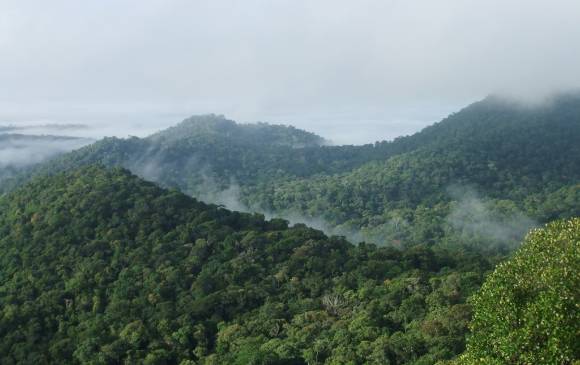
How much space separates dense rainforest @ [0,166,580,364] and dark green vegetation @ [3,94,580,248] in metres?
37.3

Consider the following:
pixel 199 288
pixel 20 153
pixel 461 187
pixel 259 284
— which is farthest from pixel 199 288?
pixel 20 153

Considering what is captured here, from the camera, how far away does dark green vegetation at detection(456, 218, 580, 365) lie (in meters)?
16.7

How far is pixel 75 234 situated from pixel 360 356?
29068 mm

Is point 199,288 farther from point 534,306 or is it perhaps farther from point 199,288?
point 534,306

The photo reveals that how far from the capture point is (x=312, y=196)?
117625 mm

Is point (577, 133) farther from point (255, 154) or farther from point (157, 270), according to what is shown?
point (157, 270)

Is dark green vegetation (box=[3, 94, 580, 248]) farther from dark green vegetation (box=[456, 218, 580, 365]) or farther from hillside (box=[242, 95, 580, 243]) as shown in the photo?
dark green vegetation (box=[456, 218, 580, 365])

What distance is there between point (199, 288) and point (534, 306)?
1294 inches

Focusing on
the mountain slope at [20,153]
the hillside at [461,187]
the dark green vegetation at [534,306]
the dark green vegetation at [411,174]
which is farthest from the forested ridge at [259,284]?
the mountain slope at [20,153]

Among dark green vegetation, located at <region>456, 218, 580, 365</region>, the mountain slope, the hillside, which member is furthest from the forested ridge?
the mountain slope

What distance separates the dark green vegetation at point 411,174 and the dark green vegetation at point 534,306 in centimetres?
6533

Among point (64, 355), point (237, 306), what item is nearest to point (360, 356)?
point (237, 306)

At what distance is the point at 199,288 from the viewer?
47.4 meters

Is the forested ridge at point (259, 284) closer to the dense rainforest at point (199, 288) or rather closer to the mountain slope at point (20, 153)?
the dense rainforest at point (199, 288)
